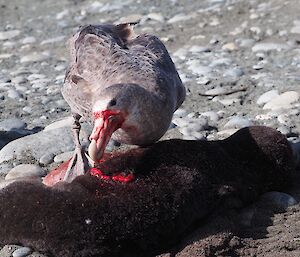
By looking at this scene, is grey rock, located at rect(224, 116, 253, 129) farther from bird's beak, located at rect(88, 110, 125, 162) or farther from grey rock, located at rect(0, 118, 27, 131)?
bird's beak, located at rect(88, 110, 125, 162)

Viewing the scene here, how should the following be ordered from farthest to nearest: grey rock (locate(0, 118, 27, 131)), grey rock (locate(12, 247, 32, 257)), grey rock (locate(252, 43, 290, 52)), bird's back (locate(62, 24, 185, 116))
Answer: grey rock (locate(252, 43, 290, 52)), grey rock (locate(0, 118, 27, 131)), bird's back (locate(62, 24, 185, 116)), grey rock (locate(12, 247, 32, 257))

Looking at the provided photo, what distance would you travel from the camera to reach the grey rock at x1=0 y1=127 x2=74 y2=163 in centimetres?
586

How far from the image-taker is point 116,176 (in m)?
4.45

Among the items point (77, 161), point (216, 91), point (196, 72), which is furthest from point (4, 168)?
point (196, 72)

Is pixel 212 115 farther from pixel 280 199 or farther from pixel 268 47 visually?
pixel 268 47

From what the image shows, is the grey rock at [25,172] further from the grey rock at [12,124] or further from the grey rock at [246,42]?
the grey rock at [246,42]

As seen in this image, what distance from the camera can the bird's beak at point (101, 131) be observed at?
430cm

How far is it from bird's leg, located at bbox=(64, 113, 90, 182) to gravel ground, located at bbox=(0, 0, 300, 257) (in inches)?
11.6

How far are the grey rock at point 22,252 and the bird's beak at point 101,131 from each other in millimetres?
616

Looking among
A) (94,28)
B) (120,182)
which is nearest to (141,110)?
(120,182)

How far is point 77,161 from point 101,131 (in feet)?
3.59

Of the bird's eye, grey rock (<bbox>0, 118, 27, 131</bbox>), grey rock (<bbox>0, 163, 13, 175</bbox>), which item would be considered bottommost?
grey rock (<bbox>0, 118, 27, 131</bbox>)

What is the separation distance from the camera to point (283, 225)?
445cm

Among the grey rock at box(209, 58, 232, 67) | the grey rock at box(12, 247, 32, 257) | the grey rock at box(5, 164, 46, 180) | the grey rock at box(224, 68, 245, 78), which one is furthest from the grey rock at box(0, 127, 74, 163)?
the grey rock at box(209, 58, 232, 67)
